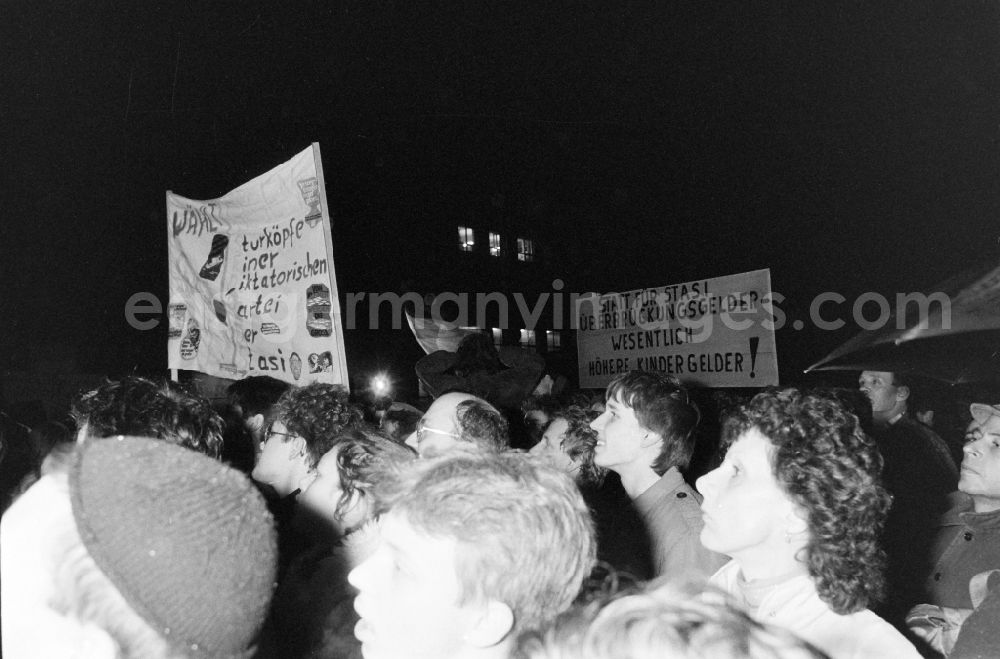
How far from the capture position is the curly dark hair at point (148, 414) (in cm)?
216

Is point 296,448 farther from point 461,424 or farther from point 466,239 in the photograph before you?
point 466,239

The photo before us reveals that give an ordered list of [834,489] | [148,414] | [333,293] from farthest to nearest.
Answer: [333,293]
[148,414]
[834,489]

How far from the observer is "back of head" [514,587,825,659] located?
99cm

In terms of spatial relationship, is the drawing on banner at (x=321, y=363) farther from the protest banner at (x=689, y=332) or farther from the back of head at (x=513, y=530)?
the protest banner at (x=689, y=332)

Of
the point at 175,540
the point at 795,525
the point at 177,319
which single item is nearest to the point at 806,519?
the point at 795,525

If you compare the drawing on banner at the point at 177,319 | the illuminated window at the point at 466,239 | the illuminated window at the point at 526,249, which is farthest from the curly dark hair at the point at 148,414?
the illuminated window at the point at 526,249

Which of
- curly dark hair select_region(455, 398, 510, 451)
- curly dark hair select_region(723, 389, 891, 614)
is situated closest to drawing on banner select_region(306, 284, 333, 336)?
curly dark hair select_region(455, 398, 510, 451)

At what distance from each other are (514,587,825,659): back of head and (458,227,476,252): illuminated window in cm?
2448

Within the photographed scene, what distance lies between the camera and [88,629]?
3.29ft

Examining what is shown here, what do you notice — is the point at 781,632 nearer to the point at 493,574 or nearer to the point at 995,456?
the point at 493,574

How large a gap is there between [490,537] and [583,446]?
2.84m

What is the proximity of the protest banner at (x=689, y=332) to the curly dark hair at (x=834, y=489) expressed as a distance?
14.5ft

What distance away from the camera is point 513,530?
4.12ft

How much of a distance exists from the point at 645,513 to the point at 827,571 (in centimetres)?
123
